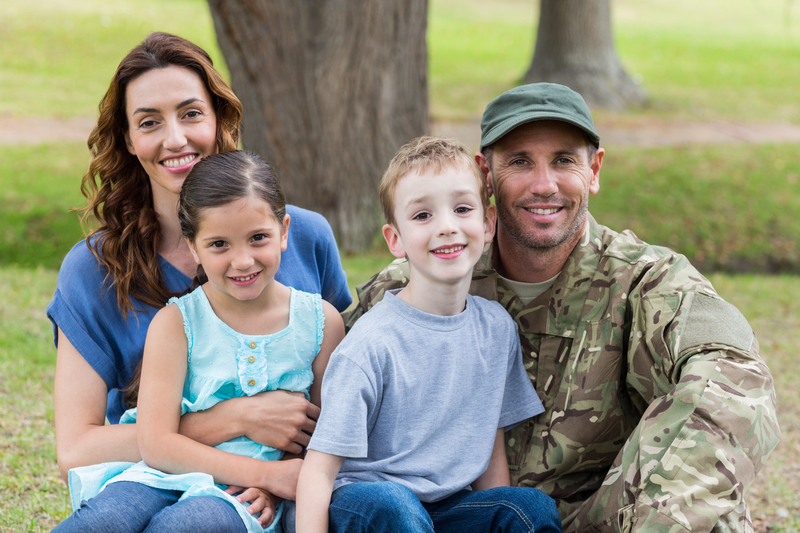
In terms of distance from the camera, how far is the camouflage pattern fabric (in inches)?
86.6

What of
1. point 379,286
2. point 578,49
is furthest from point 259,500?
point 578,49

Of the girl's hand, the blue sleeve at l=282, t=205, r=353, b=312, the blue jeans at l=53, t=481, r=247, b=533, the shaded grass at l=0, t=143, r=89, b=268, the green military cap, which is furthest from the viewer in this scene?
the shaded grass at l=0, t=143, r=89, b=268

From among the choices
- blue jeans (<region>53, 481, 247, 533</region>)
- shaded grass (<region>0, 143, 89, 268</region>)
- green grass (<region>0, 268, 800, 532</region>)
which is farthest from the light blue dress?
shaded grass (<region>0, 143, 89, 268</region>)

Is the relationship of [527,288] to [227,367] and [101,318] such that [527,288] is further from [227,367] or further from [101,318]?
[101,318]

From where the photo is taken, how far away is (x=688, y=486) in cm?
217

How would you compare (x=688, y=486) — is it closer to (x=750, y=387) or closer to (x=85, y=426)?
(x=750, y=387)

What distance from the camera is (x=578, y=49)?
14.4m

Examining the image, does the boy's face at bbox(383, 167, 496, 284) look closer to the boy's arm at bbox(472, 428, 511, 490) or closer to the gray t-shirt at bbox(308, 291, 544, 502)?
the gray t-shirt at bbox(308, 291, 544, 502)

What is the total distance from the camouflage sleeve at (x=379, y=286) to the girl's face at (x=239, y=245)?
2.05 ft

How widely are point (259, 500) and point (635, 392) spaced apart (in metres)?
1.33

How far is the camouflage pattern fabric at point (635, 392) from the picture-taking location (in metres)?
2.20

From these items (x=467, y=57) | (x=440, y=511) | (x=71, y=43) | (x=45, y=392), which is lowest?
(x=45, y=392)

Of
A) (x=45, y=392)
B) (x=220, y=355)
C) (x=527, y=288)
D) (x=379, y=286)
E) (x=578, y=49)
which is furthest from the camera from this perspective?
(x=578, y=49)

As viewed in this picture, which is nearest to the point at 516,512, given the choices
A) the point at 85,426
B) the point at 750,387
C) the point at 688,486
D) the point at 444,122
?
the point at 688,486
